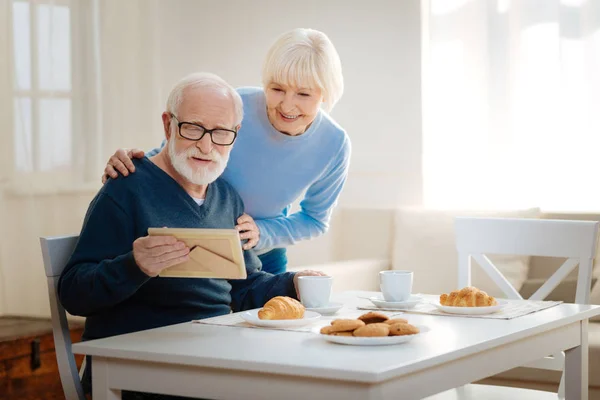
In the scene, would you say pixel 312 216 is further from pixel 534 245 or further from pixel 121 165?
pixel 121 165

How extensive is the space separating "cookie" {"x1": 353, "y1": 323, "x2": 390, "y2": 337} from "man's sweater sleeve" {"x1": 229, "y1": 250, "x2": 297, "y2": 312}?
624 mm

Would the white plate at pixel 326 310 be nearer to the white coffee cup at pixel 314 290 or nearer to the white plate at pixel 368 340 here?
the white coffee cup at pixel 314 290

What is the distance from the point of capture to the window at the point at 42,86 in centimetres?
363

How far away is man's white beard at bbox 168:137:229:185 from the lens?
2.09 m

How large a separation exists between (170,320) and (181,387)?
20.5 inches

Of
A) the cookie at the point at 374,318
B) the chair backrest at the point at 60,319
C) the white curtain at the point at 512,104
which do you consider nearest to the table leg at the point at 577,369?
the cookie at the point at 374,318

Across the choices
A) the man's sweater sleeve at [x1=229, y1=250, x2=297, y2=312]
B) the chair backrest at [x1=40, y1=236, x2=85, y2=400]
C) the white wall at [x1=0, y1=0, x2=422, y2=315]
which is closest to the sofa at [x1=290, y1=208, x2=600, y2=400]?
the white wall at [x1=0, y1=0, x2=422, y2=315]

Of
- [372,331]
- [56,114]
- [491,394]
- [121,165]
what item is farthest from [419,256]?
[372,331]

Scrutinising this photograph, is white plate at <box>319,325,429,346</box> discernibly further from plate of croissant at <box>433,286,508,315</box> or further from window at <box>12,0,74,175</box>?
window at <box>12,0,74,175</box>

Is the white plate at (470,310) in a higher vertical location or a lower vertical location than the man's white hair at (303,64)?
lower

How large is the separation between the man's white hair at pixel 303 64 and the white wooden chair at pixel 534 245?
0.62 meters

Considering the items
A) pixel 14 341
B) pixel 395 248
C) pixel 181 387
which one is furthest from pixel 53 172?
pixel 181 387

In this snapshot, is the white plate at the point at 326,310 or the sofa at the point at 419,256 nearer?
the white plate at the point at 326,310

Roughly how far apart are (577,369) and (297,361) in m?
0.92
